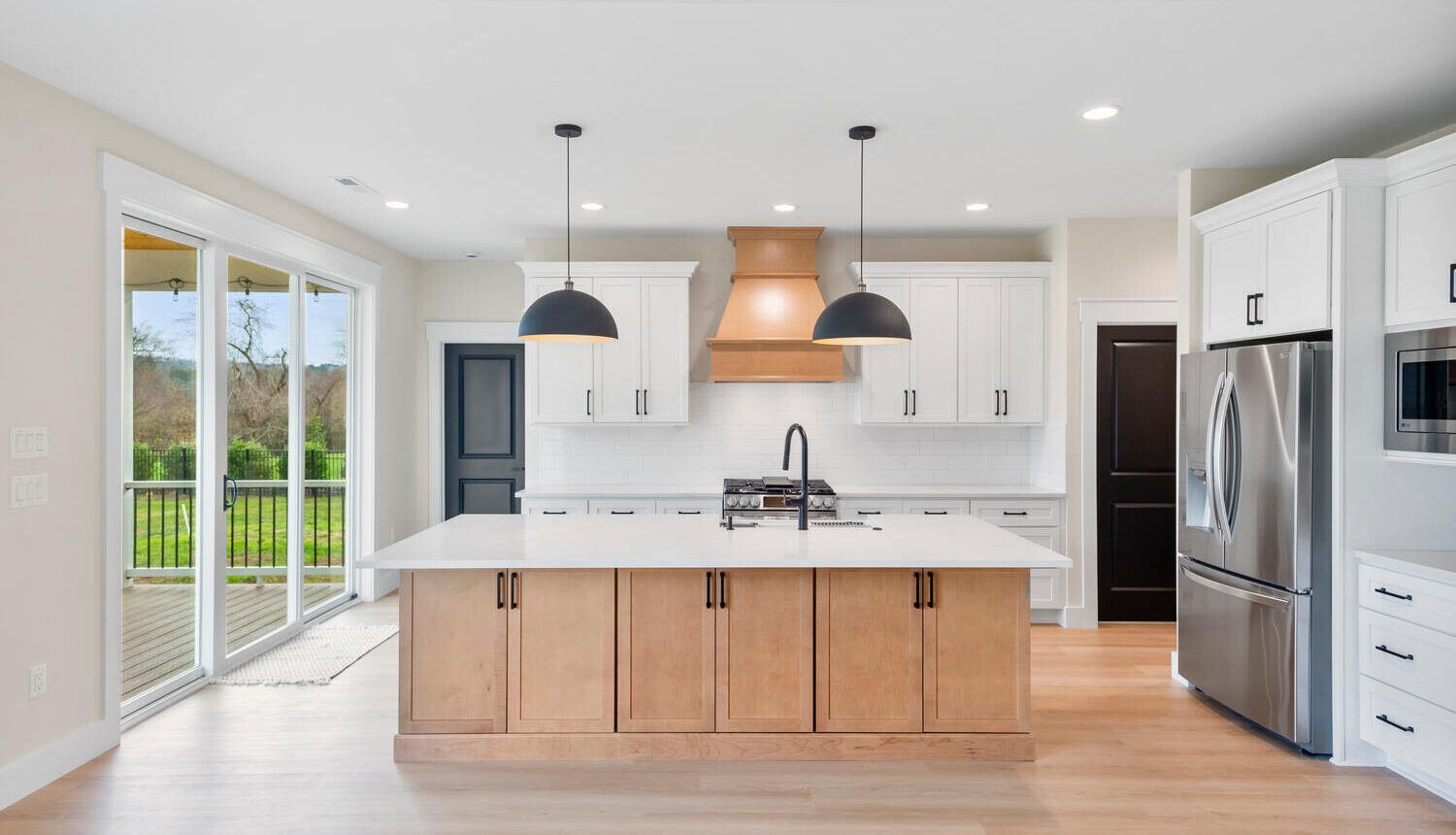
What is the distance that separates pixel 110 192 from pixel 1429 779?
219 inches

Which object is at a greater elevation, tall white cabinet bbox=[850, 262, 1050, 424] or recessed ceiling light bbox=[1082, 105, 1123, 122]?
recessed ceiling light bbox=[1082, 105, 1123, 122]

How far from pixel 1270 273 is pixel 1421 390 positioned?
0.80 metres

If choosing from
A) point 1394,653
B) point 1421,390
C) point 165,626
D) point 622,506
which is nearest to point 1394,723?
point 1394,653

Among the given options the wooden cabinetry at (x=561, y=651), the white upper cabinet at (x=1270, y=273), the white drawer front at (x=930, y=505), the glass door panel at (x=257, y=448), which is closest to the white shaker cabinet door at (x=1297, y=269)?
the white upper cabinet at (x=1270, y=273)

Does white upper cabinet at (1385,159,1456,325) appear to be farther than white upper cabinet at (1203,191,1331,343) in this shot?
No

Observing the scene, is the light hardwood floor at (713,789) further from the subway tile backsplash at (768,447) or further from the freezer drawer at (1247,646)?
the subway tile backsplash at (768,447)

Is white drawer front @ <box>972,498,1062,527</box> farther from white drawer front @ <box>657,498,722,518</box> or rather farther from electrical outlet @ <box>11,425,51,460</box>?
electrical outlet @ <box>11,425,51,460</box>

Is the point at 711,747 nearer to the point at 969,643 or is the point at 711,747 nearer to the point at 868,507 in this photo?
the point at 969,643

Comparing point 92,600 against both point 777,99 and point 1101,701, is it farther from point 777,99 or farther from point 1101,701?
point 1101,701

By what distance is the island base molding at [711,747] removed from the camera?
10.7 feet

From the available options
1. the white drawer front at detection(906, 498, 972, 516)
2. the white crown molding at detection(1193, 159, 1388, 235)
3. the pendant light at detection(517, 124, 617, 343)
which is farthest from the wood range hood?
the white crown molding at detection(1193, 159, 1388, 235)

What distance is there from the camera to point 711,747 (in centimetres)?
326

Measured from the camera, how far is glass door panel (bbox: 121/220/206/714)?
3711mm

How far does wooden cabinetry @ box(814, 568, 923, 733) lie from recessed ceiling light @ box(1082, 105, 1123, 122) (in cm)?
201
